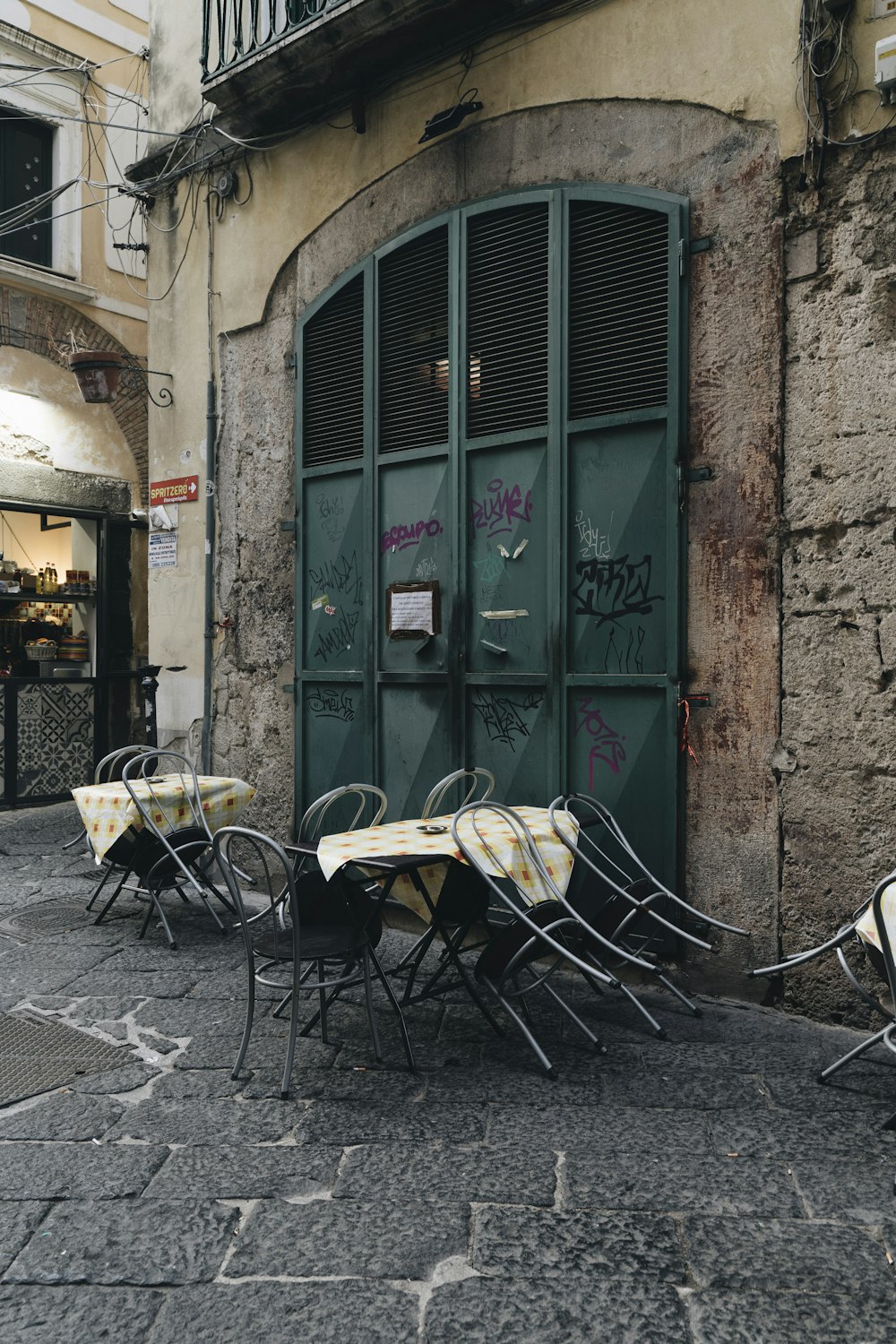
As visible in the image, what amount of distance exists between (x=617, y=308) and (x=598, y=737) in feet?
7.11

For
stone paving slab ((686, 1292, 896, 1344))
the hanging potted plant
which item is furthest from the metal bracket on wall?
the hanging potted plant

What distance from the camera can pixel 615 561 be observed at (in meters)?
5.15

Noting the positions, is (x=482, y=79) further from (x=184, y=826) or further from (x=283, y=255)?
(x=184, y=826)

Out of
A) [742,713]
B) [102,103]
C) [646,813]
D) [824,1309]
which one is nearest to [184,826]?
[646,813]

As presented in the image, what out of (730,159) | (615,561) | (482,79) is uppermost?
(482,79)

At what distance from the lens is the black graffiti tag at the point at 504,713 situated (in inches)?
217

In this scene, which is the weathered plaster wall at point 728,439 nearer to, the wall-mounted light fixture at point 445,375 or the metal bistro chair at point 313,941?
the wall-mounted light fixture at point 445,375

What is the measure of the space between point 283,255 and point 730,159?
10.7 feet

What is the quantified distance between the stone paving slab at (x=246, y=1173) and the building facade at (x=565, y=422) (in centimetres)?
231

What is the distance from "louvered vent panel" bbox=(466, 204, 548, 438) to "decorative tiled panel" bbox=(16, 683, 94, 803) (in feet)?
21.4

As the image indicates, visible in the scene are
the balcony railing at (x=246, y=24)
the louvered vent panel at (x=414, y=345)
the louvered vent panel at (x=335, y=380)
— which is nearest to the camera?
the louvered vent panel at (x=414, y=345)

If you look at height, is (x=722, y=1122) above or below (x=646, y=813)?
below

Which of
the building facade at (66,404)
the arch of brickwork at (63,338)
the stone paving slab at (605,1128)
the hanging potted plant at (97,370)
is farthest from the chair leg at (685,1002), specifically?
the arch of brickwork at (63,338)

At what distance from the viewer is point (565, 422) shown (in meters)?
5.27
